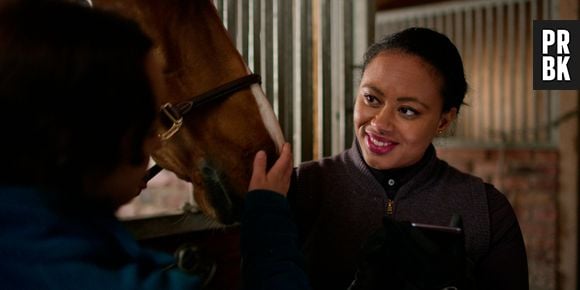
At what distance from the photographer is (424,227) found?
939mm

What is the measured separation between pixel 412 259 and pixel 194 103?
1.66 feet

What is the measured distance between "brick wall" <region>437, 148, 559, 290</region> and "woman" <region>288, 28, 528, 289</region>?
2712 mm

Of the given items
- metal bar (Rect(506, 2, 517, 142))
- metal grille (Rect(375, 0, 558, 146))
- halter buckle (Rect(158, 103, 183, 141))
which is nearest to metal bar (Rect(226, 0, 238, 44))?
halter buckle (Rect(158, 103, 183, 141))

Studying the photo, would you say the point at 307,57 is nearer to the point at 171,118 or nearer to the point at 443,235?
the point at 171,118

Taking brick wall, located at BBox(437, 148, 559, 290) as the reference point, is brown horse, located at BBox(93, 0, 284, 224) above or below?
above

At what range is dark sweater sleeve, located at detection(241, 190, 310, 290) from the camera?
763 millimetres

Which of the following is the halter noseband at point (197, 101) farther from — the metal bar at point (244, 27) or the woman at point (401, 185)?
the metal bar at point (244, 27)

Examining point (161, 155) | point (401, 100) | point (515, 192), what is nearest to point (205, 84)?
point (161, 155)

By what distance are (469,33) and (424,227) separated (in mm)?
3620

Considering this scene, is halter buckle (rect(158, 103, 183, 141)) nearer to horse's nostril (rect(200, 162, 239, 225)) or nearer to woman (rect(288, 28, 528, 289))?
horse's nostril (rect(200, 162, 239, 225))

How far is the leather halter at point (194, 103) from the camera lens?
3.43 ft

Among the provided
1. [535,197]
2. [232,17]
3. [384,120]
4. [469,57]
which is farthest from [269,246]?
[469,57]

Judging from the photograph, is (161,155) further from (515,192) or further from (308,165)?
(515,192)

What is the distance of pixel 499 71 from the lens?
4078 mm
